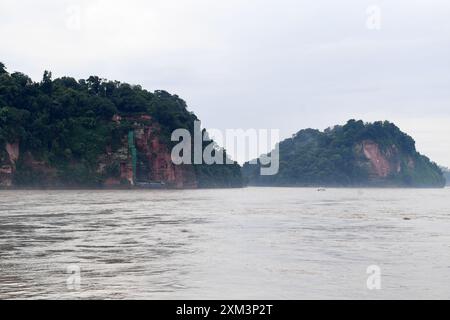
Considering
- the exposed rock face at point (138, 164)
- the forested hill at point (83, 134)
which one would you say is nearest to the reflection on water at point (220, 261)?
the forested hill at point (83, 134)

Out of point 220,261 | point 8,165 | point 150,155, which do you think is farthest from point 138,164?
point 220,261

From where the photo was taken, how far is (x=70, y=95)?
145000 millimetres

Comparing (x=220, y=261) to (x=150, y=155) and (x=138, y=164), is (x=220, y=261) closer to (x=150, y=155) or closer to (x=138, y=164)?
(x=138, y=164)

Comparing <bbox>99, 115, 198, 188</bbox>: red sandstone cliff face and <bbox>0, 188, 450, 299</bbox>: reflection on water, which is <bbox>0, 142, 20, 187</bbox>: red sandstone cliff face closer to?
<bbox>99, 115, 198, 188</bbox>: red sandstone cliff face

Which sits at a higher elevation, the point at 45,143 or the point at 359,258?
the point at 45,143

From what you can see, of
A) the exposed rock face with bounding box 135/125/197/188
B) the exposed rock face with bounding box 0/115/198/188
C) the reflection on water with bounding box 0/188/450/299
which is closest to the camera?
the reflection on water with bounding box 0/188/450/299

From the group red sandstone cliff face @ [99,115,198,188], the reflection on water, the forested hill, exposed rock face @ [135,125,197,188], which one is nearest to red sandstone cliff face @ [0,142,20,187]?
the forested hill

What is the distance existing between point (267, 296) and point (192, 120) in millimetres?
161715

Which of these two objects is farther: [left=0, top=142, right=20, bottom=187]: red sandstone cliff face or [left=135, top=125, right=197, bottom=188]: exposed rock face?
[left=135, top=125, right=197, bottom=188]: exposed rock face

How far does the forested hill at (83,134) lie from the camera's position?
5217 inches

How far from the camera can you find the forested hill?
132500 millimetres

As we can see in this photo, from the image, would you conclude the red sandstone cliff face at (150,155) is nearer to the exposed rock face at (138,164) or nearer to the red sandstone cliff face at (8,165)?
the exposed rock face at (138,164)
